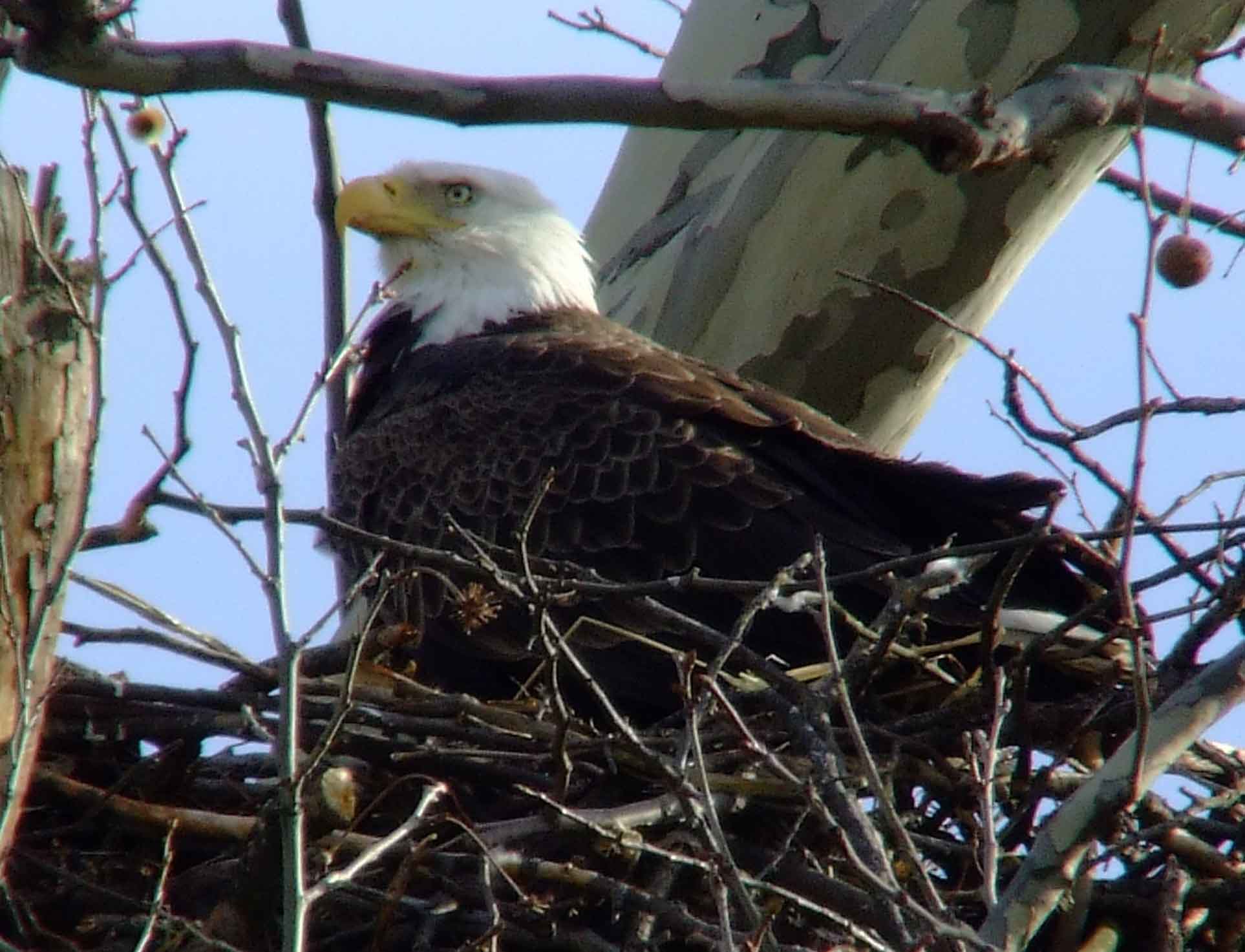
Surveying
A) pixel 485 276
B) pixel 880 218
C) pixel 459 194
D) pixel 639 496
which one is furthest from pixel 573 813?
pixel 459 194

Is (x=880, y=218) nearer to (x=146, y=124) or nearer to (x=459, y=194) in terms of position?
(x=459, y=194)

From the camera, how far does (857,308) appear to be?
546 centimetres

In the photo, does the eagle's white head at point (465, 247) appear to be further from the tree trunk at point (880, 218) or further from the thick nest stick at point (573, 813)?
the thick nest stick at point (573, 813)

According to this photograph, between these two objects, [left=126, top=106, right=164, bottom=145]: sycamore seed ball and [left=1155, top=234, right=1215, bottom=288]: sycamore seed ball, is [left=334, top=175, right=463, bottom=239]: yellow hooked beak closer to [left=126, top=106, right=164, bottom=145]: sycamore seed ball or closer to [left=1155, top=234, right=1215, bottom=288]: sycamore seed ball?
[left=126, top=106, right=164, bottom=145]: sycamore seed ball

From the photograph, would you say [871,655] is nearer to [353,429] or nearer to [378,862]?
[378,862]

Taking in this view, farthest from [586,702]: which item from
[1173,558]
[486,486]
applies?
[1173,558]

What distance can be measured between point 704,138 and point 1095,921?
2.85 m

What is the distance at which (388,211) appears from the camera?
6207 mm

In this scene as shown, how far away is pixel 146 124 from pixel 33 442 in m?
0.88

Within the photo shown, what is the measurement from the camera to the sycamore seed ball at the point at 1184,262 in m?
4.33

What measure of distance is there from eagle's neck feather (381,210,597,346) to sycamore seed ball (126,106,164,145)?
2241mm

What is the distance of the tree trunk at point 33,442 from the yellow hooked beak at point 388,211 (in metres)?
2.71

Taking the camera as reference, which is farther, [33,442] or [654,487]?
[654,487]

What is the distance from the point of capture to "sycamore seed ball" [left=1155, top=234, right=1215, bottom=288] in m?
4.33
